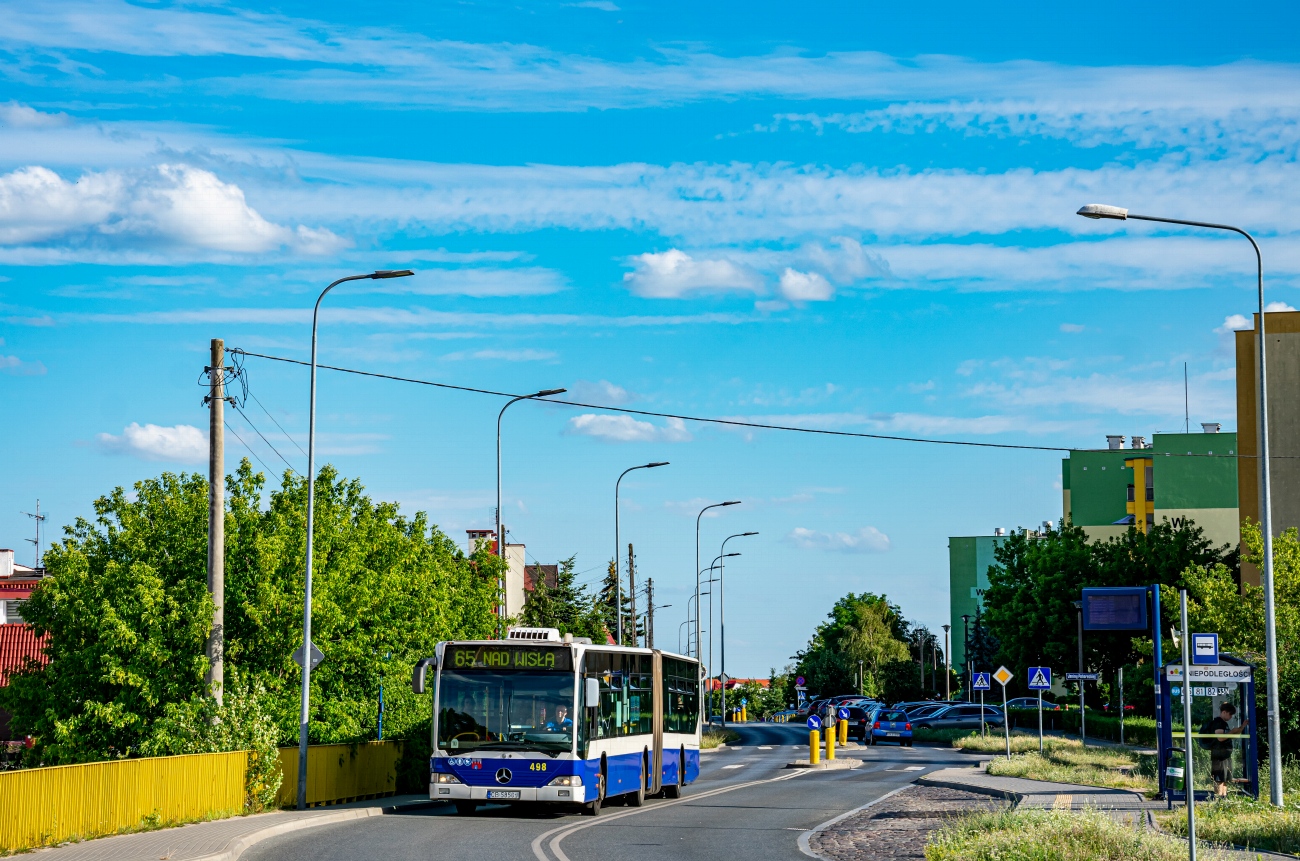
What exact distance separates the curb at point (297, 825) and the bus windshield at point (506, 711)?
1.79 meters

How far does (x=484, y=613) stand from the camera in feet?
127

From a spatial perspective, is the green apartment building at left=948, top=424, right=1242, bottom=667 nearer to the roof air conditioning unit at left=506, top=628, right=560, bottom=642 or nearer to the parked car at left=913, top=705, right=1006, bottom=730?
the parked car at left=913, top=705, right=1006, bottom=730

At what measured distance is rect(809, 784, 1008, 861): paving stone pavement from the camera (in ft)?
60.0

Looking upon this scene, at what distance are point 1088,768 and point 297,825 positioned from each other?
20.3 meters

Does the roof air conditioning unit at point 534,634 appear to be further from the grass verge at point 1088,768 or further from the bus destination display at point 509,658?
the grass verge at point 1088,768

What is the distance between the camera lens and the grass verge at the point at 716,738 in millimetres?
58634

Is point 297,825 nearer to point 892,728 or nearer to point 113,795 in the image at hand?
point 113,795

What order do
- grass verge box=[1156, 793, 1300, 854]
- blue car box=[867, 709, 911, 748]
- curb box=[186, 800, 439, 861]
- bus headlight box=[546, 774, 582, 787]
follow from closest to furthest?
1. curb box=[186, 800, 439, 861]
2. grass verge box=[1156, 793, 1300, 854]
3. bus headlight box=[546, 774, 582, 787]
4. blue car box=[867, 709, 911, 748]

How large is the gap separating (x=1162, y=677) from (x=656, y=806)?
30.2ft

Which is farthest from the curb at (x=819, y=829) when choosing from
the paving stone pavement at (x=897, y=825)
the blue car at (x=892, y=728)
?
the blue car at (x=892, y=728)

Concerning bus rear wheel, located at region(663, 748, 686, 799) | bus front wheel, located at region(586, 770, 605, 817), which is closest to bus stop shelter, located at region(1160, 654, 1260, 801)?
bus front wheel, located at region(586, 770, 605, 817)

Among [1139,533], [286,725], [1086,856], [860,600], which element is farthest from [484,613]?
[860,600]

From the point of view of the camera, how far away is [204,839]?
17875 millimetres

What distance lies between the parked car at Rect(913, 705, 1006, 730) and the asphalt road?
25397mm
